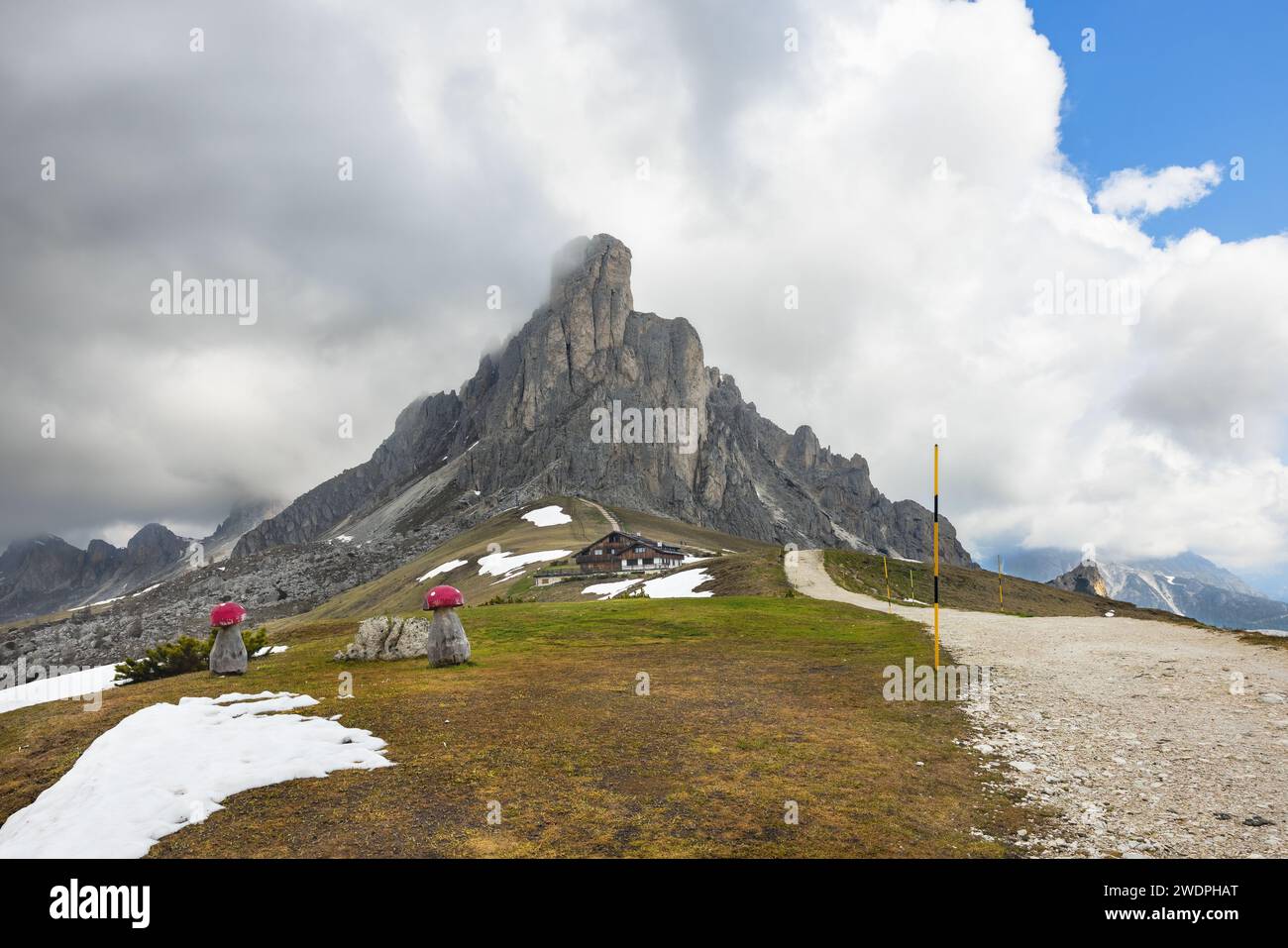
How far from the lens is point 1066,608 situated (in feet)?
225

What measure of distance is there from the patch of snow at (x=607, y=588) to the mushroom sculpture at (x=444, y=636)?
3981cm

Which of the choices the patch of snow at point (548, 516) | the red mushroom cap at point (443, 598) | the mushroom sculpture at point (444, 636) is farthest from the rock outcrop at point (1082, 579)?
the red mushroom cap at point (443, 598)

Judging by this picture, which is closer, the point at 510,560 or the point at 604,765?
the point at 604,765

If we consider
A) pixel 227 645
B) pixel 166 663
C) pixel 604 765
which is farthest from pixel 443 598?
pixel 604 765

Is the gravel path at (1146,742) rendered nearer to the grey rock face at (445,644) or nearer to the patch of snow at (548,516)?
the grey rock face at (445,644)

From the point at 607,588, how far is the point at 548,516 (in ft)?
229

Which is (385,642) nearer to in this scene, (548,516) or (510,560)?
(510,560)

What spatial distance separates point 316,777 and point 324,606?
123 meters

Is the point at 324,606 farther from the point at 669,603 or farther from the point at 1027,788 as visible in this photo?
the point at 1027,788

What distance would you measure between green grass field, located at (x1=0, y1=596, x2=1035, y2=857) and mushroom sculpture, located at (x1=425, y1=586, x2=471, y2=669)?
0.97 metres

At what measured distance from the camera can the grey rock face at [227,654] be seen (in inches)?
813

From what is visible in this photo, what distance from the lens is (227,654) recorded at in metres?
20.8

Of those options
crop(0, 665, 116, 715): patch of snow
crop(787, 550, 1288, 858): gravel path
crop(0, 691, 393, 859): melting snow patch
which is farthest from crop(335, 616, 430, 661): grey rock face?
crop(787, 550, 1288, 858): gravel path
